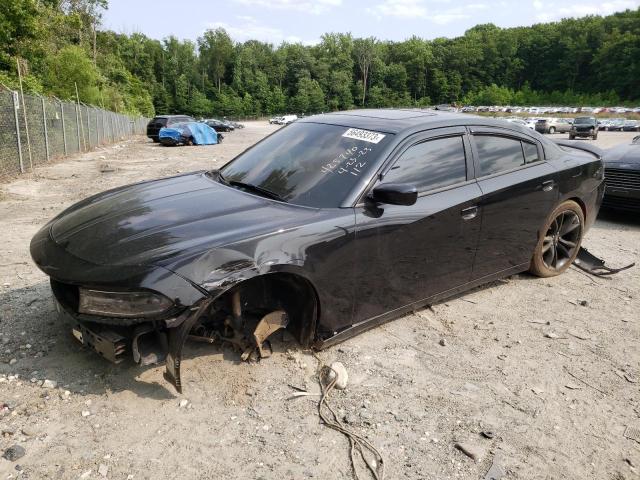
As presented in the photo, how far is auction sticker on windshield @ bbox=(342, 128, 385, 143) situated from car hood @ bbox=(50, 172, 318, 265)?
799mm

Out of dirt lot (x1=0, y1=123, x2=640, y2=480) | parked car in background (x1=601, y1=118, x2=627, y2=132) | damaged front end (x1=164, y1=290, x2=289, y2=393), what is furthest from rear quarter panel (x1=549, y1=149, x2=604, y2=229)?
parked car in background (x1=601, y1=118, x2=627, y2=132)

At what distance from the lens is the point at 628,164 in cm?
746

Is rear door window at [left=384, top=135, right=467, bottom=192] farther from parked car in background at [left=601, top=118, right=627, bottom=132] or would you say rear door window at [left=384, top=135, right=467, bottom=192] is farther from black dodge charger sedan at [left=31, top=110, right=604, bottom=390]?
parked car in background at [left=601, top=118, right=627, bottom=132]

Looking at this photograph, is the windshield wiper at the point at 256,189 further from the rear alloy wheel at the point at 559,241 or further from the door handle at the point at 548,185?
the rear alloy wheel at the point at 559,241

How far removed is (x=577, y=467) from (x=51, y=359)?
3.01 meters

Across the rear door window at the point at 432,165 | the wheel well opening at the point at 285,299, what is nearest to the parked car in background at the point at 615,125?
the rear door window at the point at 432,165

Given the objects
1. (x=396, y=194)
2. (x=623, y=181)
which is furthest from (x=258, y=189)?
(x=623, y=181)

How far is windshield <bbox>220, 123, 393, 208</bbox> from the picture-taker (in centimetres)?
321

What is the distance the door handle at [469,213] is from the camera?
3.63 meters

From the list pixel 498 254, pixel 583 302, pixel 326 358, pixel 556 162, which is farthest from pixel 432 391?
pixel 556 162

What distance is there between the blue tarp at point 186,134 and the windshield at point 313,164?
21875 millimetres

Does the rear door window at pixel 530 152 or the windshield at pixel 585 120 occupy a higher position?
the rear door window at pixel 530 152

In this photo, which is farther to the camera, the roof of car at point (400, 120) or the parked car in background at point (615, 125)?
the parked car in background at point (615, 125)

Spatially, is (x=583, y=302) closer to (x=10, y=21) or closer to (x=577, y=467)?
(x=577, y=467)
